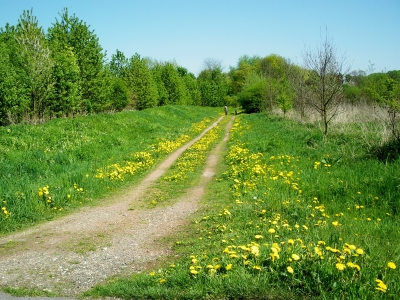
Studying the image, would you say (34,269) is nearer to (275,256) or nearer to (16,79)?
(275,256)

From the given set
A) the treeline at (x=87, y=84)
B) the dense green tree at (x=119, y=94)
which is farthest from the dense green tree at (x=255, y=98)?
the dense green tree at (x=119, y=94)

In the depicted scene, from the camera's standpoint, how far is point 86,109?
3145 cm

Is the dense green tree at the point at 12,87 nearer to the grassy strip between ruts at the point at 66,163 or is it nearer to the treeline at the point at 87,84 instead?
the treeline at the point at 87,84

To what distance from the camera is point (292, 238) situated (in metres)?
5.33

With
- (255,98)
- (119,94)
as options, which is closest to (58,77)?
(119,94)

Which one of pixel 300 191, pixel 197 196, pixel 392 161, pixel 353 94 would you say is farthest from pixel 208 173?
pixel 353 94

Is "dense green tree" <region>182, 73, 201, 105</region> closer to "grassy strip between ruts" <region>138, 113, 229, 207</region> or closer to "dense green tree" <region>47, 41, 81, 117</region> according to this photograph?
"dense green tree" <region>47, 41, 81, 117</region>

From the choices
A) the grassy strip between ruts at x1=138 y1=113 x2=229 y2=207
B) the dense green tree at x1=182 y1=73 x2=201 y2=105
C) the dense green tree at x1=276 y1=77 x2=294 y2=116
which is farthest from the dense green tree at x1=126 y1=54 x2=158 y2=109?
the grassy strip between ruts at x1=138 y1=113 x2=229 y2=207

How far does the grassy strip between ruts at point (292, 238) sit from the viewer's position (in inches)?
154

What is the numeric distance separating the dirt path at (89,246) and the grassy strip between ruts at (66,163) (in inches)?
37.0

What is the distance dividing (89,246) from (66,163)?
7.39 m

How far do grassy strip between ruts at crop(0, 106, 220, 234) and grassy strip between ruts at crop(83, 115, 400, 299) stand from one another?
4163mm

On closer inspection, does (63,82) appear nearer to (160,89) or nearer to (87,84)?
(87,84)

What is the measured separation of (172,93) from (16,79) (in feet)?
118
